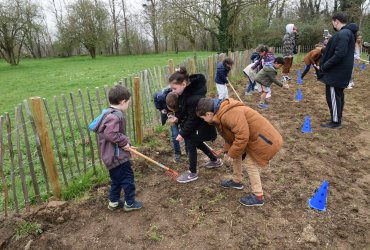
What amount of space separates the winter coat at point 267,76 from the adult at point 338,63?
1.18 metres

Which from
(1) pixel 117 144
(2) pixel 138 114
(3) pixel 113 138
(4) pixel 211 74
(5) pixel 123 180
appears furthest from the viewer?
(4) pixel 211 74

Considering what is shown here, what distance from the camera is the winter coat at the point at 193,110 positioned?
372 centimetres

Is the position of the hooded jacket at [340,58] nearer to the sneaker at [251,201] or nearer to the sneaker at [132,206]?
the sneaker at [251,201]

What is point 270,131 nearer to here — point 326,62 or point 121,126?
point 121,126

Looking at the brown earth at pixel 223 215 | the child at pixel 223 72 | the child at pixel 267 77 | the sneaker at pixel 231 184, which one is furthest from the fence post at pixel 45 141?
the child at pixel 267 77

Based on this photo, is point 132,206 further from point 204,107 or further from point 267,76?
point 267,76

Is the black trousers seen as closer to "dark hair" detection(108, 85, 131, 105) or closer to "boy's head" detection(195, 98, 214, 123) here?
"boy's head" detection(195, 98, 214, 123)

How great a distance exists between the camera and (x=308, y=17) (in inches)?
1293

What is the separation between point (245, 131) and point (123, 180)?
1437mm

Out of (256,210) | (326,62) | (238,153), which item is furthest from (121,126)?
(326,62)

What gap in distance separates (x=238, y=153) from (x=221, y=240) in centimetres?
89

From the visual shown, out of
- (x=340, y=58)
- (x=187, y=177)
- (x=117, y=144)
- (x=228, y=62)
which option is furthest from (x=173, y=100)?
(x=340, y=58)

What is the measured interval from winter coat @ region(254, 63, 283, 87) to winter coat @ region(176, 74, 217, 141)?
12.4 ft

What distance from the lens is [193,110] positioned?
371 centimetres
